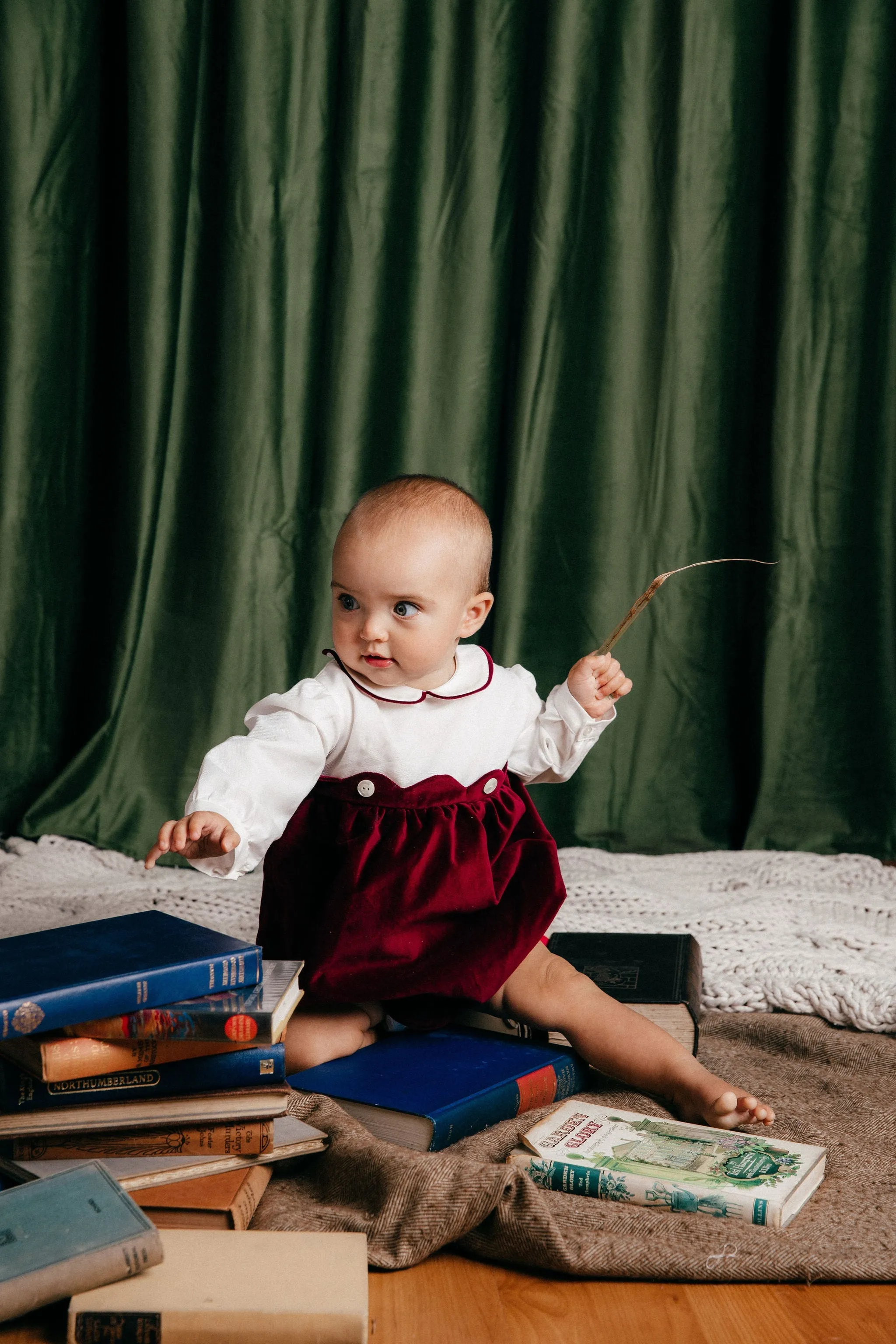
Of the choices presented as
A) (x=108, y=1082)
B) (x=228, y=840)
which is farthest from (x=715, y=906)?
(x=108, y=1082)

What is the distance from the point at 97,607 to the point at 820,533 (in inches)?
50.5

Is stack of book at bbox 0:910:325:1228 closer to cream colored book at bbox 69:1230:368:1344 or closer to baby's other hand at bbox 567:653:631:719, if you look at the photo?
cream colored book at bbox 69:1230:368:1344

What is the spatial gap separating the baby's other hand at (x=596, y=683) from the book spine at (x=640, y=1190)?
464 millimetres

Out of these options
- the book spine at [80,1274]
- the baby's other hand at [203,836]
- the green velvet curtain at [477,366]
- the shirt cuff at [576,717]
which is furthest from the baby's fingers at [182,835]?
the green velvet curtain at [477,366]

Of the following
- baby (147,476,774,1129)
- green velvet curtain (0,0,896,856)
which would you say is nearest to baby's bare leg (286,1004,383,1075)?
baby (147,476,774,1129)

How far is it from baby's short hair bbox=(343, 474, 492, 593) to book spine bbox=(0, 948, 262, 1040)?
43cm

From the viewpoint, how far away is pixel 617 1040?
1.19m

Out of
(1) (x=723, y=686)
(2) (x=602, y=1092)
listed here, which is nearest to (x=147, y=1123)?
(2) (x=602, y=1092)

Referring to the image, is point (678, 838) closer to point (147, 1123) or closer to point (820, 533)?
point (820, 533)

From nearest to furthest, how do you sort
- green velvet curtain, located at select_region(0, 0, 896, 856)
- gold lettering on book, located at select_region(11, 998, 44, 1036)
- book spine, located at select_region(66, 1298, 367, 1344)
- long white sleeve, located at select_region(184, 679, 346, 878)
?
book spine, located at select_region(66, 1298, 367, 1344) → gold lettering on book, located at select_region(11, 998, 44, 1036) → long white sleeve, located at select_region(184, 679, 346, 878) → green velvet curtain, located at select_region(0, 0, 896, 856)

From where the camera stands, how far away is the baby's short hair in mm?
1185

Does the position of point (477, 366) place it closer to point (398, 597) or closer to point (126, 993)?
point (398, 597)

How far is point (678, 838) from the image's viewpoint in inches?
88.9

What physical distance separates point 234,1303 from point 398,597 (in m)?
0.62
